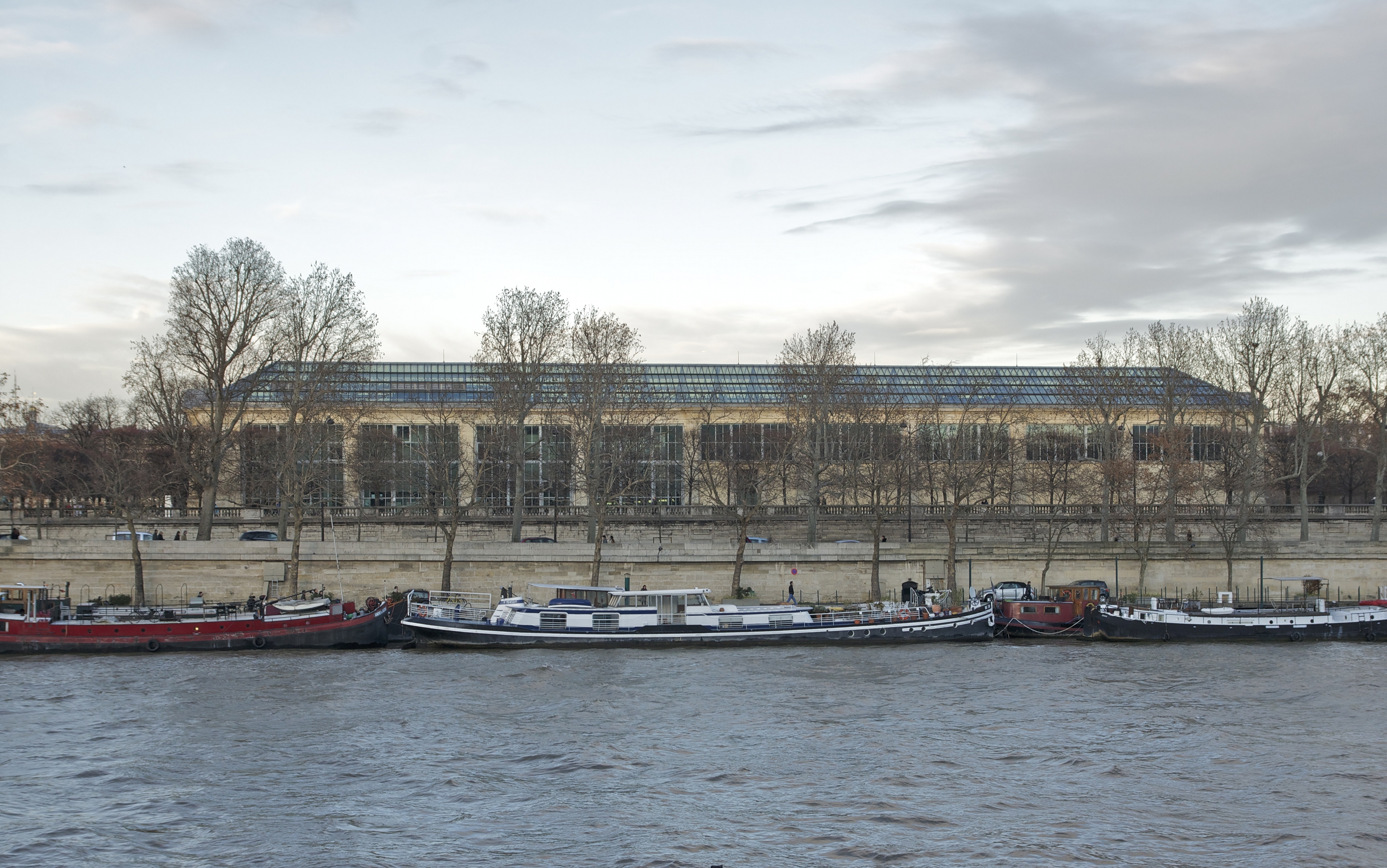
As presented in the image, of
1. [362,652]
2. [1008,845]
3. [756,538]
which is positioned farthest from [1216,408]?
[1008,845]

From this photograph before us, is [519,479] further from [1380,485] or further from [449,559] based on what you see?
[1380,485]

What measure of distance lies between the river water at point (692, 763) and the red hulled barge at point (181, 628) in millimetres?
2551

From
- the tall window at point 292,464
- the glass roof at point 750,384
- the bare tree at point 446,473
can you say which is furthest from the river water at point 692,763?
the glass roof at point 750,384

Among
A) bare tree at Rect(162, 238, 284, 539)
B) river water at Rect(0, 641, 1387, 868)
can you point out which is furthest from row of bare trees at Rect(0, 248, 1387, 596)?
river water at Rect(0, 641, 1387, 868)

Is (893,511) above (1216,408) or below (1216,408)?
below

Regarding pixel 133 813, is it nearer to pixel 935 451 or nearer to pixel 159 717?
pixel 159 717

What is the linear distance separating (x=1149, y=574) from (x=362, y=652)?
39.5m

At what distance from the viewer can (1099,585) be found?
2377 inches

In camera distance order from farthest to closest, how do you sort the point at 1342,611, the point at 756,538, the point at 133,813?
the point at 756,538
the point at 1342,611
the point at 133,813

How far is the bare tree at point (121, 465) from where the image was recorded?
60312 mm

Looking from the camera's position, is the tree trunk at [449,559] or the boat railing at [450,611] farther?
the tree trunk at [449,559]

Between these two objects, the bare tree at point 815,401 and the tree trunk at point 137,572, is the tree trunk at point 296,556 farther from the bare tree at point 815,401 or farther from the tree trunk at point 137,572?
the bare tree at point 815,401

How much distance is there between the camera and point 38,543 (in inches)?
2377

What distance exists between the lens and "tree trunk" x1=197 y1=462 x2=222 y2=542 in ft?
206
